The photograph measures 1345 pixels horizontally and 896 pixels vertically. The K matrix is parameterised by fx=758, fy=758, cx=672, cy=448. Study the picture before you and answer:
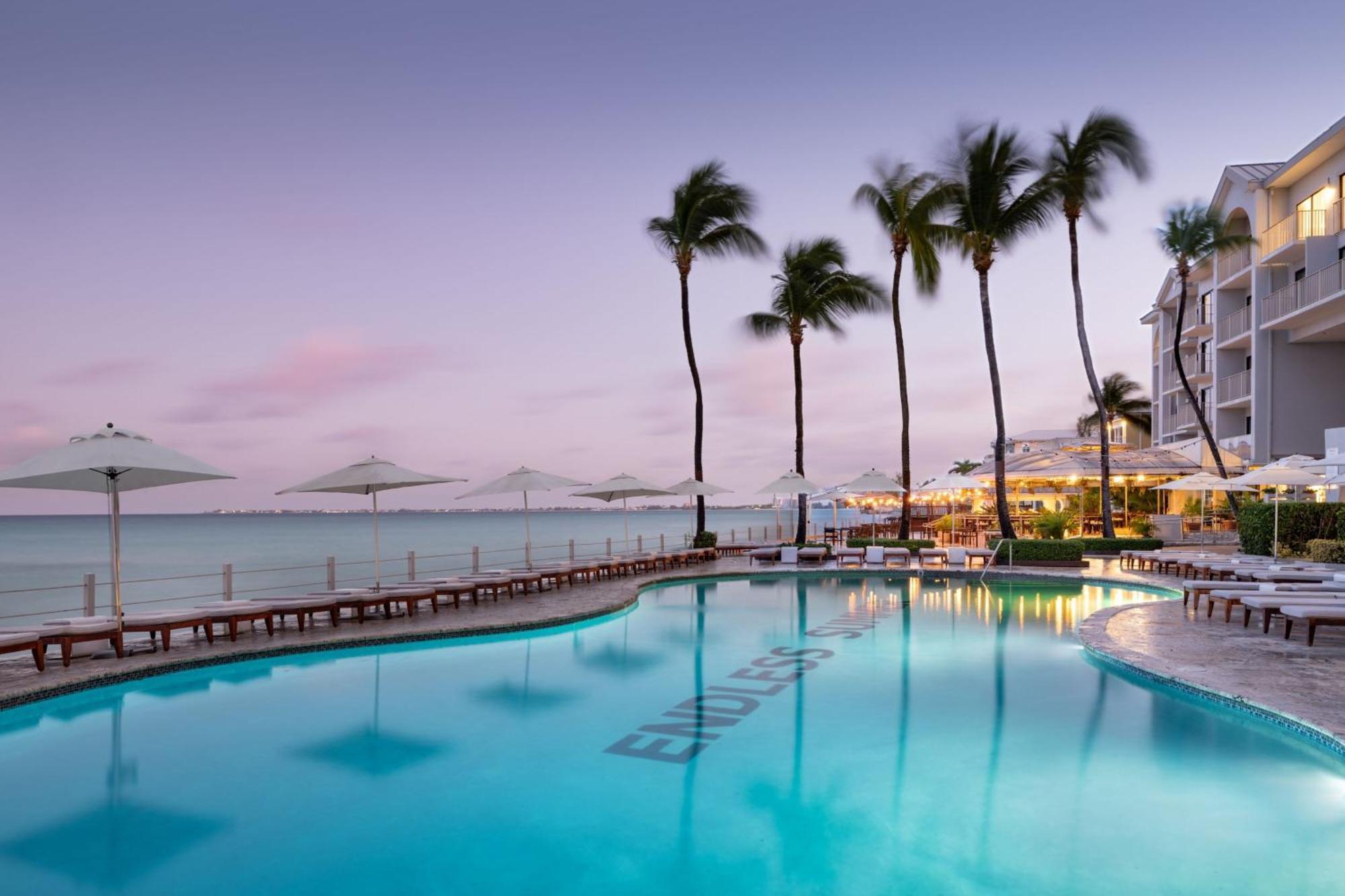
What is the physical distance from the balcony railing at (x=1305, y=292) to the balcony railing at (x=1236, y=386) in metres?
2.77

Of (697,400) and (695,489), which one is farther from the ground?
(697,400)

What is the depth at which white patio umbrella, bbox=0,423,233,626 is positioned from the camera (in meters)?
7.82

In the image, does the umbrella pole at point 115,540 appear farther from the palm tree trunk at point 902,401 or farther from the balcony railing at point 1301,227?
the balcony railing at point 1301,227

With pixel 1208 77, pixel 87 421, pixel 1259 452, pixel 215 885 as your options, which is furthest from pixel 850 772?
pixel 87 421

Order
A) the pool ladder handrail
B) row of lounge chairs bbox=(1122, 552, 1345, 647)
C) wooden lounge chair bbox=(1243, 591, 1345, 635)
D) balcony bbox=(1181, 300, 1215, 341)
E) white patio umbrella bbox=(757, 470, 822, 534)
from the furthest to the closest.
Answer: balcony bbox=(1181, 300, 1215, 341), white patio umbrella bbox=(757, 470, 822, 534), the pool ladder handrail, wooden lounge chair bbox=(1243, 591, 1345, 635), row of lounge chairs bbox=(1122, 552, 1345, 647)

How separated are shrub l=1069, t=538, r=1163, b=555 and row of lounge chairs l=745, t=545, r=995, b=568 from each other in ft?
11.0

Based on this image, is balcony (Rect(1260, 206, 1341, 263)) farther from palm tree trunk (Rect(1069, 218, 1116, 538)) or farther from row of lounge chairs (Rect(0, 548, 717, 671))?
row of lounge chairs (Rect(0, 548, 717, 671))

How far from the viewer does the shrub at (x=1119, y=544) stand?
19891 millimetres

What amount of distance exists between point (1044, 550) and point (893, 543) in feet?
12.7

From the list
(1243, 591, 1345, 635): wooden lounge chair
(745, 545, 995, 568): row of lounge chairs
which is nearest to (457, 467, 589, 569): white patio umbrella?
(745, 545, 995, 568): row of lounge chairs


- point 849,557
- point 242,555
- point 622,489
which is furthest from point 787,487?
point 242,555

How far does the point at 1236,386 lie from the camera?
2770 cm

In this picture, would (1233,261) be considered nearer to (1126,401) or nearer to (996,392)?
(996,392)

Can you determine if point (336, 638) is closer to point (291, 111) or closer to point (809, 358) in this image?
point (291, 111)
